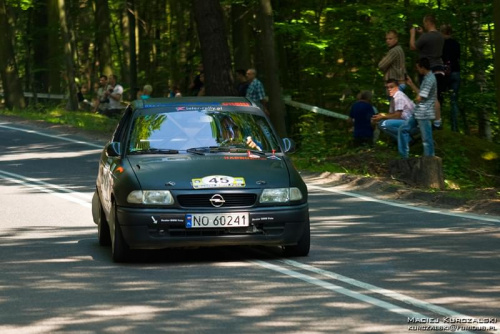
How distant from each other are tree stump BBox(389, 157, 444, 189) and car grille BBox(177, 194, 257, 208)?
6.96 m

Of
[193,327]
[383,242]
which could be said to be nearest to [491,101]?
[383,242]

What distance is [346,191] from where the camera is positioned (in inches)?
712

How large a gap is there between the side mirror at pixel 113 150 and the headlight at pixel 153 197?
1.07 m

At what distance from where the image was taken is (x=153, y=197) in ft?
36.5

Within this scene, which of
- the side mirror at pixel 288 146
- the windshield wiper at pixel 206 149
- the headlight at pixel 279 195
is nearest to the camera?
the headlight at pixel 279 195

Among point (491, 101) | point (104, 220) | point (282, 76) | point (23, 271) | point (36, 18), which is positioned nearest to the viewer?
point (23, 271)

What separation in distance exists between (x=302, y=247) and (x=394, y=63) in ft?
34.4

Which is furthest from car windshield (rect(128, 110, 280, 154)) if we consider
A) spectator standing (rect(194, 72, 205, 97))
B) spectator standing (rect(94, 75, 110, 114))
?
spectator standing (rect(94, 75, 110, 114))

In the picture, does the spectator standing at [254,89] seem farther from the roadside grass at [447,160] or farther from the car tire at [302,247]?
the car tire at [302,247]

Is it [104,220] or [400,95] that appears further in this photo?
[400,95]

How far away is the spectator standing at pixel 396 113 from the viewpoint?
19.8 metres

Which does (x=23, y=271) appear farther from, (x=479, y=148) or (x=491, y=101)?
(x=491, y=101)

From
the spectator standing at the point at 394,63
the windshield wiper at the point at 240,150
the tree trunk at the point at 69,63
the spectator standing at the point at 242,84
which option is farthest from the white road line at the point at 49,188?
the tree trunk at the point at 69,63

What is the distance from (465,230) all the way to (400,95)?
6.83m
